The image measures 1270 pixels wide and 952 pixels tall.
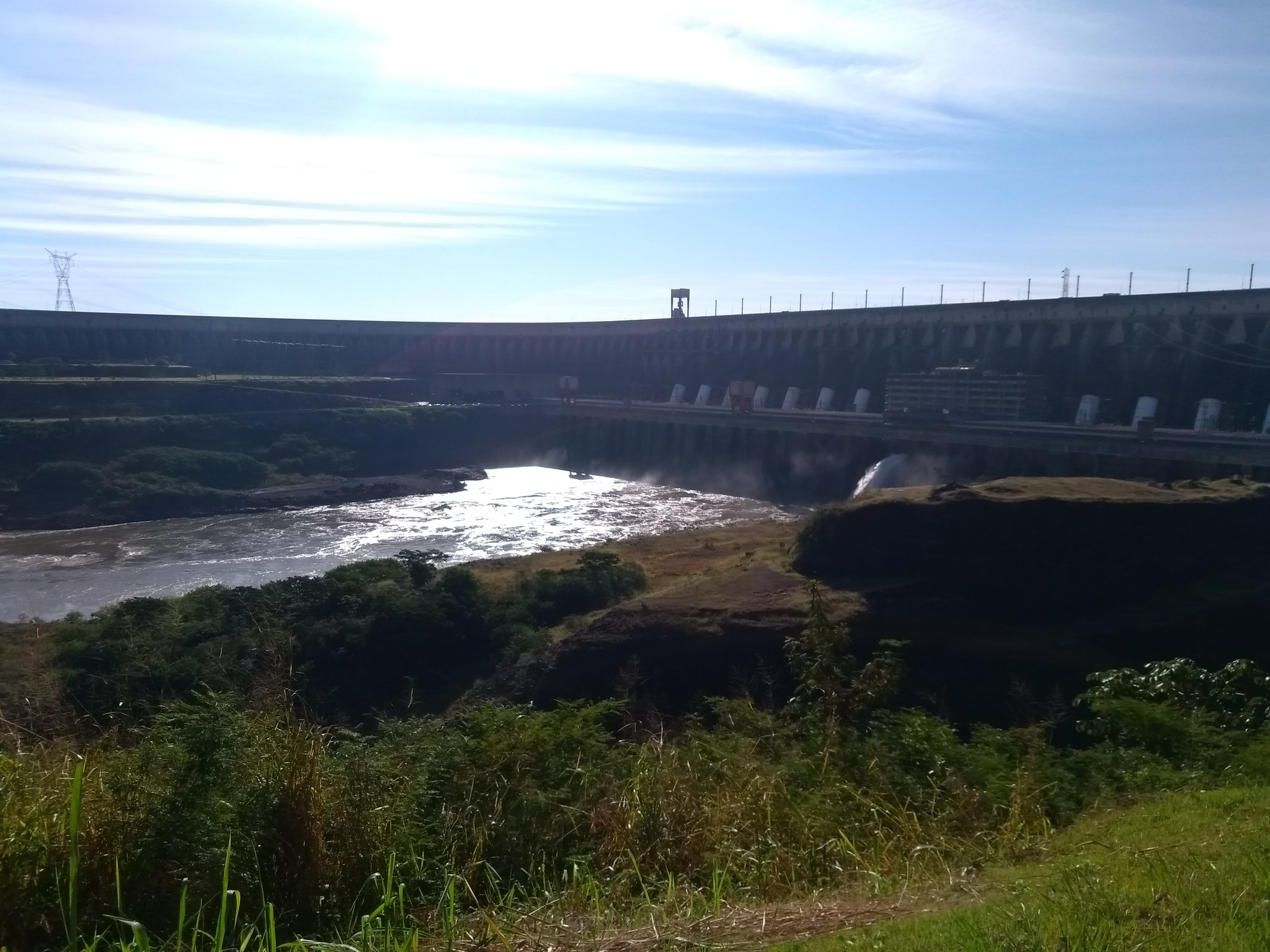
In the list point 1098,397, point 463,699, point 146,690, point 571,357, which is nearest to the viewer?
point 146,690

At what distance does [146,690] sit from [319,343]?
63.0 m

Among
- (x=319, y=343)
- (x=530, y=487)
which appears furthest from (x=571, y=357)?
(x=530, y=487)

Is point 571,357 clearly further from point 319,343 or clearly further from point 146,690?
point 146,690

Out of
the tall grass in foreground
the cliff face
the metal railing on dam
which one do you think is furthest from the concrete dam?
the tall grass in foreground

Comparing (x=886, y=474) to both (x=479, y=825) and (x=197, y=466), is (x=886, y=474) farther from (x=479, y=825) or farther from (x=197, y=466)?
(x=479, y=825)

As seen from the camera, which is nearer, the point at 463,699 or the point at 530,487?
the point at 463,699

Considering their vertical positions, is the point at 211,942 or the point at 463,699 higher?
the point at 211,942

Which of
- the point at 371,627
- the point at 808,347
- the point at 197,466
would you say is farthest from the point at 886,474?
the point at 197,466

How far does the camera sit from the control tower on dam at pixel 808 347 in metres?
37.5

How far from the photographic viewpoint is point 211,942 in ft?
13.9

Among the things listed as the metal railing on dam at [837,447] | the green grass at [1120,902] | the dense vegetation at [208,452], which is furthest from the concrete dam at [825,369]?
the green grass at [1120,902]

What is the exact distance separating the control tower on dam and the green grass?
35.1 metres

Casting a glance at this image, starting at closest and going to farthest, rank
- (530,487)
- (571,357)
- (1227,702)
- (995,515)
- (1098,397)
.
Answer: (1227,702)
(995,515)
(1098,397)
(530,487)
(571,357)

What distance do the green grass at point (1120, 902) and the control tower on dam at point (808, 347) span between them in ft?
115
